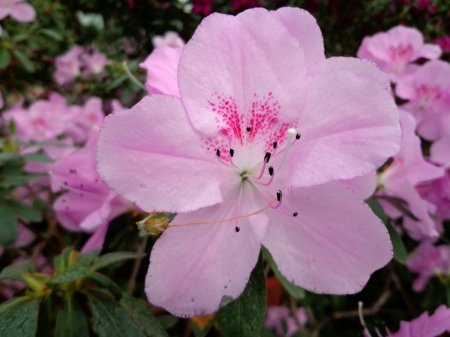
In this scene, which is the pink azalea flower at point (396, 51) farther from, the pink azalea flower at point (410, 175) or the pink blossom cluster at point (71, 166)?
the pink blossom cluster at point (71, 166)

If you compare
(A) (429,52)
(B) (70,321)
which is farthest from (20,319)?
(A) (429,52)

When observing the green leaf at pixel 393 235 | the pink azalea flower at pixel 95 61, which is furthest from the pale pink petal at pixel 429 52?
the pink azalea flower at pixel 95 61

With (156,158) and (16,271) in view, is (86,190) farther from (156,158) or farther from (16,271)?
(156,158)

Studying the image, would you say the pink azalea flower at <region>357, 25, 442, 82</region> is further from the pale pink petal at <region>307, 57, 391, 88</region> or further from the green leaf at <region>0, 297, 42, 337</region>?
the green leaf at <region>0, 297, 42, 337</region>

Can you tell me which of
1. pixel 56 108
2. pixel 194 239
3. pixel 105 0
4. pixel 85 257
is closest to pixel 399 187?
pixel 194 239

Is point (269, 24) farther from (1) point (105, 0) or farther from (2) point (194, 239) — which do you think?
(1) point (105, 0)

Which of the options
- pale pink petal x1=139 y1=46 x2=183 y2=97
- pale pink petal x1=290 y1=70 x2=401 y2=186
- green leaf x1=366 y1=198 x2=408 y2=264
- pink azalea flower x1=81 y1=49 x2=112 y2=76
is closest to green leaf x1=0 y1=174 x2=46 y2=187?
pale pink petal x1=139 y1=46 x2=183 y2=97
